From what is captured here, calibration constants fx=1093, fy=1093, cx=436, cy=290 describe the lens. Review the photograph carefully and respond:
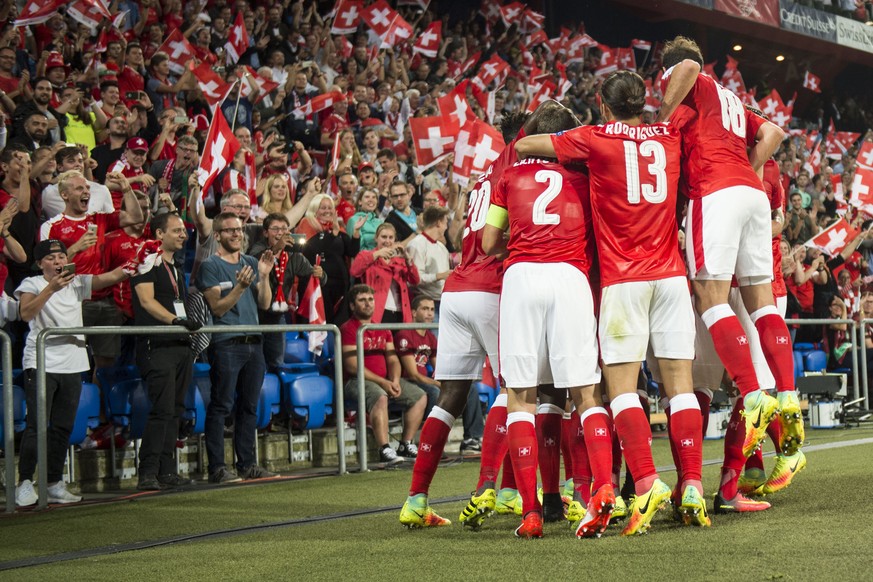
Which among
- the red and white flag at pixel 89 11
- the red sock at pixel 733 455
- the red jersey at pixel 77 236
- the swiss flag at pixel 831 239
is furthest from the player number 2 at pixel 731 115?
the swiss flag at pixel 831 239

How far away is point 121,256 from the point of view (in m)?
8.73

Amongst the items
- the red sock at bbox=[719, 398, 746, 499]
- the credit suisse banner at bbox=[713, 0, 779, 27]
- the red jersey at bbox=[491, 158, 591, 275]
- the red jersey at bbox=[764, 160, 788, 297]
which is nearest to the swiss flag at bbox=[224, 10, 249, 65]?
the red jersey at bbox=[764, 160, 788, 297]

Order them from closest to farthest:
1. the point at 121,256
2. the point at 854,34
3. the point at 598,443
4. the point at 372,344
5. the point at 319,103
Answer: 1. the point at 598,443
2. the point at 121,256
3. the point at 372,344
4. the point at 319,103
5. the point at 854,34

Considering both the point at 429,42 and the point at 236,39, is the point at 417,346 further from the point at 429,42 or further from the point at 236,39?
the point at 429,42

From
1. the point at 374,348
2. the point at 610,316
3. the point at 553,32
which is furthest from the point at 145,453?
the point at 553,32

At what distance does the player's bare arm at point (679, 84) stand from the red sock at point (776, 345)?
3.93 feet

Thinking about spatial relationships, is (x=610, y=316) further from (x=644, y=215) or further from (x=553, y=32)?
(x=553, y=32)

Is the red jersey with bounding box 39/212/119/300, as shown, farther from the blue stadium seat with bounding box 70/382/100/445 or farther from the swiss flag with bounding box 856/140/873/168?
the swiss flag with bounding box 856/140/873/168

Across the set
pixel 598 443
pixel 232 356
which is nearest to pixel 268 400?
pixel 232 356

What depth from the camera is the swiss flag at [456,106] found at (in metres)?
12.9

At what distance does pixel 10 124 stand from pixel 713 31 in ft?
70.0

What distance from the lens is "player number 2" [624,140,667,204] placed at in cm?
521

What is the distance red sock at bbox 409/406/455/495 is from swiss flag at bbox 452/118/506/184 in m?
6.68

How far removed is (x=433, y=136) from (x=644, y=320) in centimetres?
789
